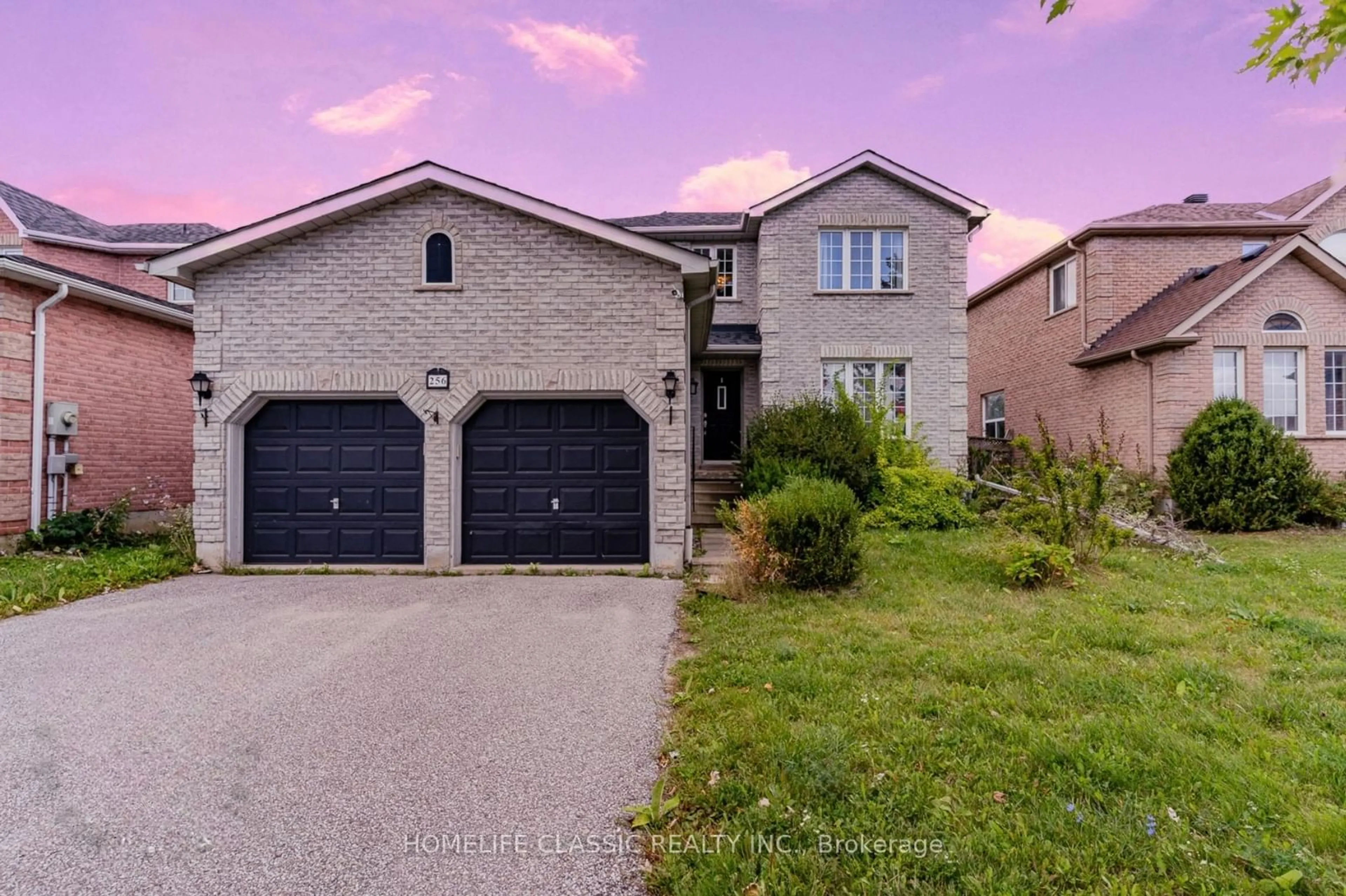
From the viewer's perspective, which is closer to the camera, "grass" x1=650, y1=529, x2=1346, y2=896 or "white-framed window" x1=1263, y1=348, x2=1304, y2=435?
"grass" x1=650, y1=529, x2=1346, y2=896

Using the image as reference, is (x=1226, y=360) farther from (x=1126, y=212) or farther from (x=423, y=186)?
(x=423, y=186)

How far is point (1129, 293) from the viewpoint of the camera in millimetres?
14359

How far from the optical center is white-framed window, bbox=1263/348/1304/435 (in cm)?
1209

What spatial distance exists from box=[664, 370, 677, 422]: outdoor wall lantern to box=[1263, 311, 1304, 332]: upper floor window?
39.9 ft

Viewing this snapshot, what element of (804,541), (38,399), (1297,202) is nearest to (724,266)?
(804,541)

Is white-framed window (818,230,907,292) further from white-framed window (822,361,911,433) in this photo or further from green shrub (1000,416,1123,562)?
green shrub (1000,416,1123,562)

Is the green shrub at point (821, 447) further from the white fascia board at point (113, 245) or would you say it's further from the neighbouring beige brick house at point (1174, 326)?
the white fascia board at point (113, 245)

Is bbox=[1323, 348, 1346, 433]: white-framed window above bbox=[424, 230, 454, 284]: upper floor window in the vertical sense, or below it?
below

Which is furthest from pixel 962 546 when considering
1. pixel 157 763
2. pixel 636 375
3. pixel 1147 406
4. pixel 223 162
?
pixel 223 162

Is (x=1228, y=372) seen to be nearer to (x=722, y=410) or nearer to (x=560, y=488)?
(x=722, y=410)

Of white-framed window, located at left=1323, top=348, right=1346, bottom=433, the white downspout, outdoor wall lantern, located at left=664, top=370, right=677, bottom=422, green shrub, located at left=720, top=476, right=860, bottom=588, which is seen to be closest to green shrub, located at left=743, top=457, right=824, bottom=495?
outdoor wall lantern, located at left=664, top=370, right=677, bottom=422

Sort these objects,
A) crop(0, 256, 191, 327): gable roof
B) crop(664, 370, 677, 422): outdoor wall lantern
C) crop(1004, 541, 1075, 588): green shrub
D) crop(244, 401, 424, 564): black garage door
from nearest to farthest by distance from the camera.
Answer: crop(1004, 541, 1075, 588): green shrub < crop(664, 370, 677, 422): outdoor wall lantern < crop(244, 401, 424, 564): black garage door < crop(0, 256, 191, 327): gable roof

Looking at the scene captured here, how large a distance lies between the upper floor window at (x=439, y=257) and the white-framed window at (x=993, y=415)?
15.9 meters

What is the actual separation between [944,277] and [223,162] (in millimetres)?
14599
